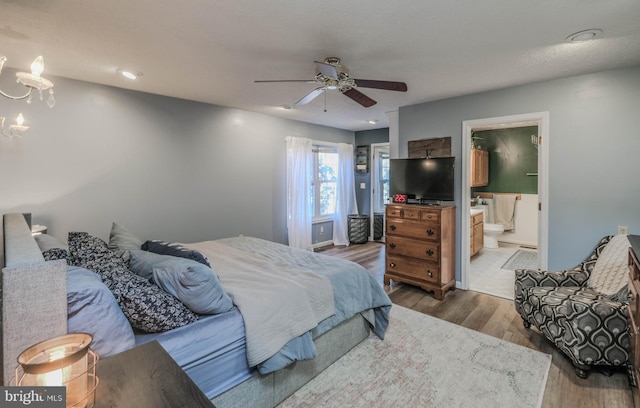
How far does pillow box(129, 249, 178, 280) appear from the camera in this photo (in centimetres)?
183

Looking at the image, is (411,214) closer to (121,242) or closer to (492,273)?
(492,273)

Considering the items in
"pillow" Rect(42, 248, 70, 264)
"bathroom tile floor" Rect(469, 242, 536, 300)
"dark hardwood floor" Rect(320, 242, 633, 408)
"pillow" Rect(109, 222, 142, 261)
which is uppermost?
"pillow" Rect(42, 248, 70, 264)

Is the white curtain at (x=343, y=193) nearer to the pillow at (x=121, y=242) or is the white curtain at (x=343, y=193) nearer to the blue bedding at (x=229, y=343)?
the blue bedding at (x=229, y=343)

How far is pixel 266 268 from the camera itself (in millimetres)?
2455

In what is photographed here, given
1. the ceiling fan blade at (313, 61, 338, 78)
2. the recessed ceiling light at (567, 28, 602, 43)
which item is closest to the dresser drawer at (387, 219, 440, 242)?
the recessed ceiling light at (567, 28, 602, 43)

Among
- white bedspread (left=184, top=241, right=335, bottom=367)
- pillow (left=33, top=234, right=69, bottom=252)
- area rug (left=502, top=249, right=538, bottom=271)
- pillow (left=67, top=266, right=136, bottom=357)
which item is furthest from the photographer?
area rug (left=502, top=249, right=538, bottom=271)

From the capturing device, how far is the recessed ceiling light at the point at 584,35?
212cm

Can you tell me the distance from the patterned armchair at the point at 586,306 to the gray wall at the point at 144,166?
12.2 ft

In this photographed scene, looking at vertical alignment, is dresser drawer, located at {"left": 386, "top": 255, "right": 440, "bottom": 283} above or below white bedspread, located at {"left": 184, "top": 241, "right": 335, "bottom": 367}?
below


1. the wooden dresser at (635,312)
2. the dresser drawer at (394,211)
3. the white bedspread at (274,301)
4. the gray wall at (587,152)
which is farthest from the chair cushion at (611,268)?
the white bedspread at (274,301)

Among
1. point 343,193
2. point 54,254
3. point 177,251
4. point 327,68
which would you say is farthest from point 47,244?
point 343,193

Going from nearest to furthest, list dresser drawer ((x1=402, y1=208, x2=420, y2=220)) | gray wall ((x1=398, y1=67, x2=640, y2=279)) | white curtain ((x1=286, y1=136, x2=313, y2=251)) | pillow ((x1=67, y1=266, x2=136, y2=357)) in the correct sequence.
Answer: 1. pillow ((x1=67, y1=266, x2=136, y2=357))
2. gray wall ((x1=398, y1=67, x2=640, y2=279))
3. dresser drawer ((x1=402, y1=208, x2=420, y2=220))
4. white curtain ((x1=286, y1=136, x2=313, y2=251))

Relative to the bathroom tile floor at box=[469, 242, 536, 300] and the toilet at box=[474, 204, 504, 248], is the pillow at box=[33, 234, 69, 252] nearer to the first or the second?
the bathroom tile floor at box=[469, 242, 536, 300]

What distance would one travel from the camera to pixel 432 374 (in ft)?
7.14
